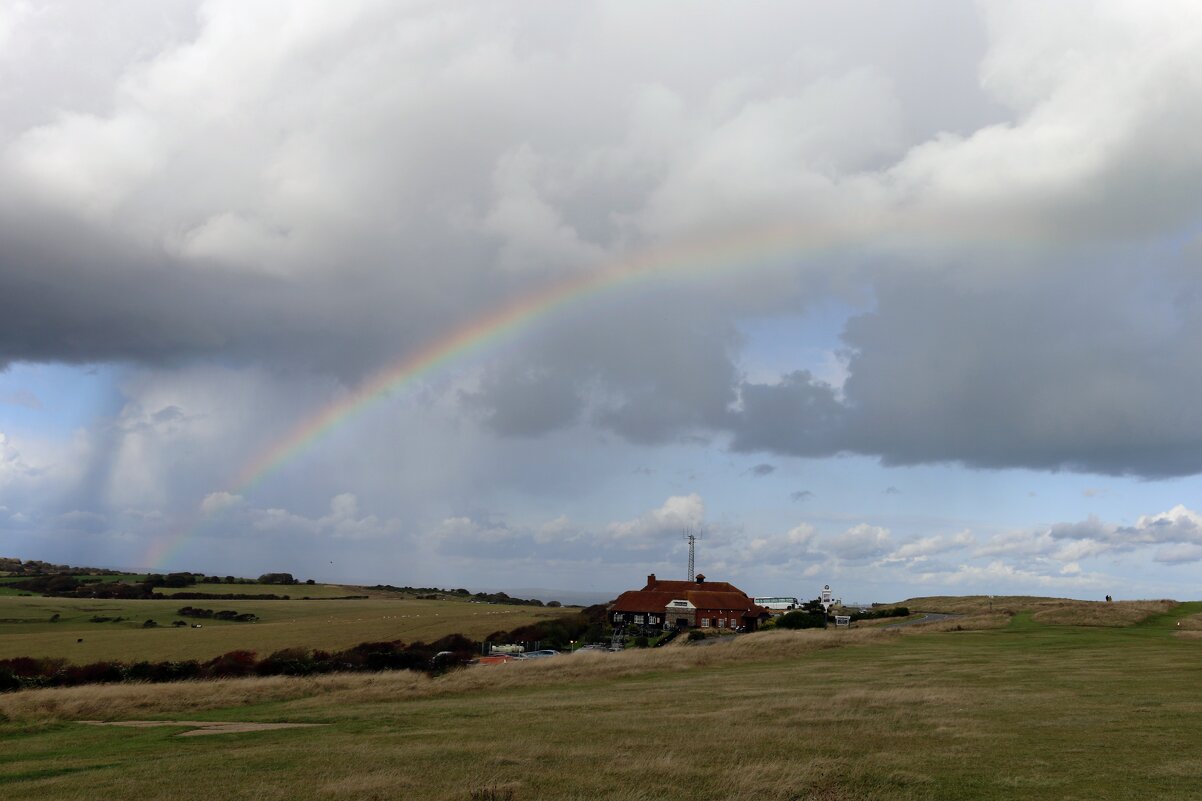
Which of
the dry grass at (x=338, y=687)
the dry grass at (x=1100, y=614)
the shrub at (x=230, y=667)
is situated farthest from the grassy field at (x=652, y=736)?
the dry grass at (x=1100, y=614)

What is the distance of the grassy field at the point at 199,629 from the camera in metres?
82.9

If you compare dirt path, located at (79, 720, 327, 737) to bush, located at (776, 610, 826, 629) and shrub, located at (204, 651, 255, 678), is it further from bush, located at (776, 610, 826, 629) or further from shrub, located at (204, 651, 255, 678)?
bush, located at (776, 610, 826, 629)

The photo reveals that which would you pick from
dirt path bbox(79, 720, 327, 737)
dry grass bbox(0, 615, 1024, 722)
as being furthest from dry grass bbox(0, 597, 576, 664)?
dirt path bbox(79, 720, 327, 737)

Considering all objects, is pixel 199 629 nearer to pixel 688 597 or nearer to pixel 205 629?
pixel 205 629

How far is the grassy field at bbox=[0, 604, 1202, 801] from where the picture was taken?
1733cm

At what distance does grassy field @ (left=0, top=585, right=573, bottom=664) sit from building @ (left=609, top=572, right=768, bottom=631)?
14.2 meters

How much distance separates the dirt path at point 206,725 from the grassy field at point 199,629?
47.1 meters

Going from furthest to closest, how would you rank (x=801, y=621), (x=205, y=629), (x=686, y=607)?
(x=686, y=607)
(x=205, y=629)
(x=801, y=621)

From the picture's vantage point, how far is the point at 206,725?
2998 cm

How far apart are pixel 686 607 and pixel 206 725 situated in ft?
308

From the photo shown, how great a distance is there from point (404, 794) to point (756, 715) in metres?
14.0

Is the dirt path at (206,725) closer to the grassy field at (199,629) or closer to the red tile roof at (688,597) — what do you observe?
the grassy field at (199,629)

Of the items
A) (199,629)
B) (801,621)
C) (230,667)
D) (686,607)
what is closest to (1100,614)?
(801,621)

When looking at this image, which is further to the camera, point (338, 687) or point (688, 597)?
point (688, 597)
